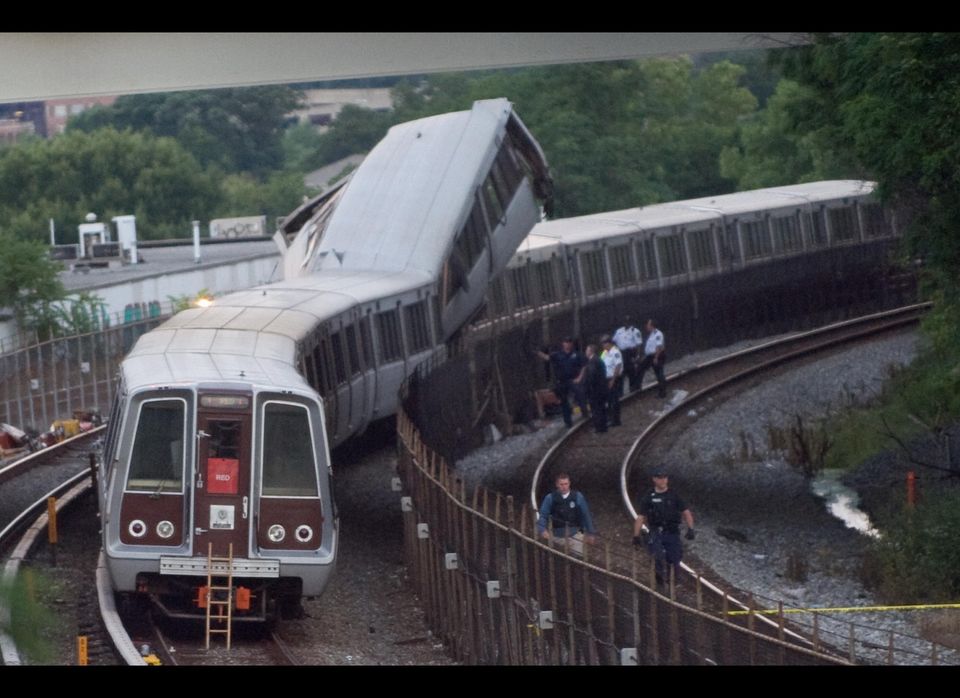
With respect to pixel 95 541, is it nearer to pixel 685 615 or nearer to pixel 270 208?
pixel 685 615

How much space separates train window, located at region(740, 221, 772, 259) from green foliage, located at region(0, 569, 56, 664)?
1159 inches

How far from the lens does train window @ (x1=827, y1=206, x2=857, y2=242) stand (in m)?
34.8

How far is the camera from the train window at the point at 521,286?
2688cm

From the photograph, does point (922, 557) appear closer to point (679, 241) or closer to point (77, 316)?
point (679, 241)

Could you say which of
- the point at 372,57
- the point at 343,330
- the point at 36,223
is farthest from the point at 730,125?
the point at 372,57

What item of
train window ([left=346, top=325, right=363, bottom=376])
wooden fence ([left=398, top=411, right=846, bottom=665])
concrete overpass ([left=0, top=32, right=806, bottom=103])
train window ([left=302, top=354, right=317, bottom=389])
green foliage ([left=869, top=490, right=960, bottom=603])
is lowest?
green foliage ([left=869, top=490, right=960, bottom=603])

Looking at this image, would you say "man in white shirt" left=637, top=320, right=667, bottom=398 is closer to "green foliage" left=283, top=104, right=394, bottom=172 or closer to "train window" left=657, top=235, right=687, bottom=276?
"train window" left=657, top=235, right=687, bottom=276

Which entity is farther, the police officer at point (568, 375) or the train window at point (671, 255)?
the train window at point (671, 255)

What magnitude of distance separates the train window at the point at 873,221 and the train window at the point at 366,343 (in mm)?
18733

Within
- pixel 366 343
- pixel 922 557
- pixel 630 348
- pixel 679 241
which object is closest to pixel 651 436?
pixel 630 348

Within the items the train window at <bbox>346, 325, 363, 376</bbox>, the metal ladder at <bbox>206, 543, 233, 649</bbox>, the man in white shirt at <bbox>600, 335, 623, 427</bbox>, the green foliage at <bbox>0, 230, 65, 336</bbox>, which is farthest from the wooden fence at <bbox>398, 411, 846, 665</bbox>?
the green foliage at <bbox>0, 230, 65, 336</bbox>

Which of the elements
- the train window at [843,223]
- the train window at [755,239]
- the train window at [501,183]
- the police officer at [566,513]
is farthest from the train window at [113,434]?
the train window at [843,223]

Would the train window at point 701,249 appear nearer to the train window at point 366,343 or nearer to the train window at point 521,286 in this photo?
the train window at point 521,286

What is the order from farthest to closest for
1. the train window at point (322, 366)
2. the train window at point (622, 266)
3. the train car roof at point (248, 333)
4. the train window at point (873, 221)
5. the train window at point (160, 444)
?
the train window at point (873, 221) < the train window at point (622, 266) < the train window at point (322, 366) < the train car roof at point (248, 333) < the train window at point (160, 444)
